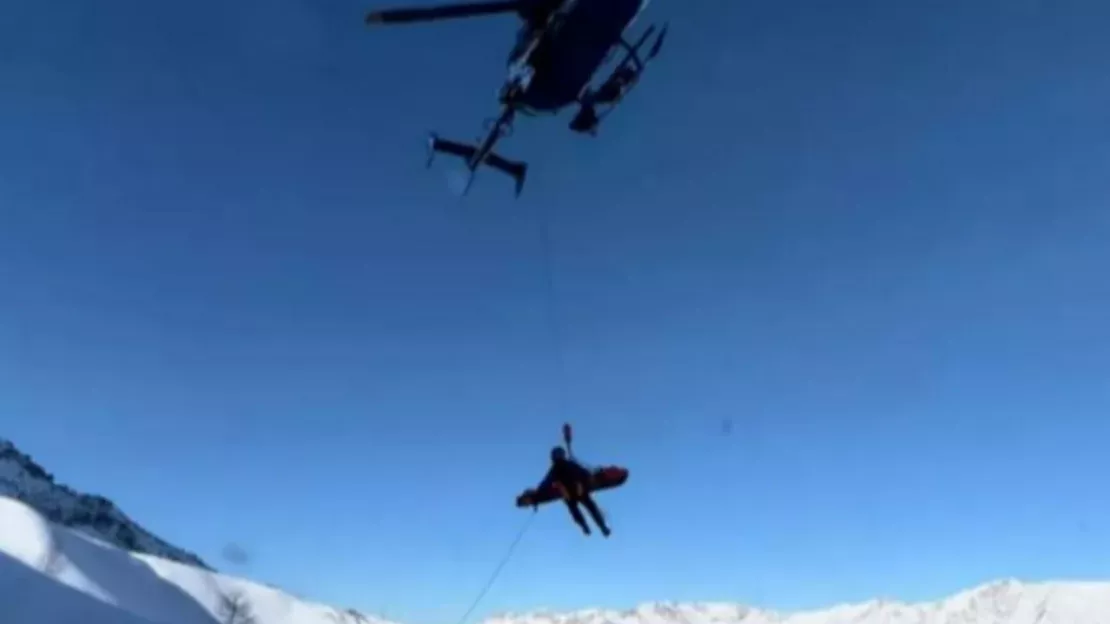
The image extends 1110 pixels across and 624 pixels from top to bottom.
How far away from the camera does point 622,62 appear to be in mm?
19578

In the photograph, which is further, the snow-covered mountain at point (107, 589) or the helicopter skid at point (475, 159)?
the snow-covered mountain at point (107, 589)

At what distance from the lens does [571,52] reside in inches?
745

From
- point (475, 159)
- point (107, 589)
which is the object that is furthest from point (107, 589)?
point (475, 159)

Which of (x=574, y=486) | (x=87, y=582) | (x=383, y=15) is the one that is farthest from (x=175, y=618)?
(x=383, y=15)

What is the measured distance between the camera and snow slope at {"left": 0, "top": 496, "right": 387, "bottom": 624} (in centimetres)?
3869

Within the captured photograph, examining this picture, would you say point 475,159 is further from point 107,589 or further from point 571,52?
point 107,589

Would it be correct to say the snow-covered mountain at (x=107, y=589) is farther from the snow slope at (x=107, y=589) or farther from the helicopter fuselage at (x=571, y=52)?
the helicopter fuselage at (x=571, y=52)

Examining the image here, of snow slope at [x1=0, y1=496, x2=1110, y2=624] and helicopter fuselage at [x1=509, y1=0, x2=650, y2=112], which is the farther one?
snow slope at [x1=0, y1=496, x2=1110, y2=624]

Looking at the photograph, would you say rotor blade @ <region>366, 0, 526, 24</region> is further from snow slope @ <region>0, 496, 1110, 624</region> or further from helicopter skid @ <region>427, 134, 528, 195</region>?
snow slope @ <region>0, 496, 1110, 624</region>

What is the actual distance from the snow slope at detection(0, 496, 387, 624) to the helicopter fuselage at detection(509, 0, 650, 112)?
1269 inches

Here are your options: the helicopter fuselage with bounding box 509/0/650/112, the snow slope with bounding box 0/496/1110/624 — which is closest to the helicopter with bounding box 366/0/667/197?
the helicopter fuselage with bounding box 509/0/650/112

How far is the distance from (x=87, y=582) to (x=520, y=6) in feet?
272

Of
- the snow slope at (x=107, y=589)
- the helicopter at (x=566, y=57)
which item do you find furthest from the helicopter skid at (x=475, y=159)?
the snow slope at (x=107, y=589)

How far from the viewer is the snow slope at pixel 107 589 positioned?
38.7m
